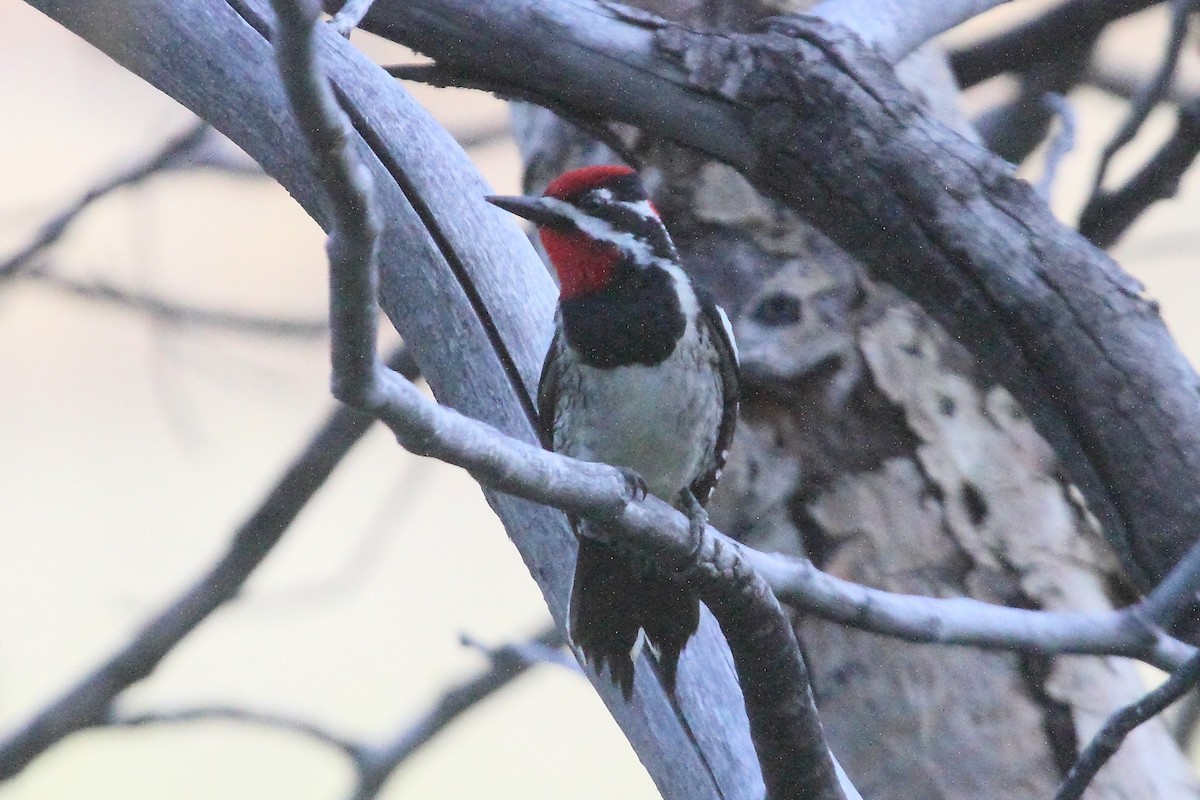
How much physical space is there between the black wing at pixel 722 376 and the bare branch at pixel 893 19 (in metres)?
0.58

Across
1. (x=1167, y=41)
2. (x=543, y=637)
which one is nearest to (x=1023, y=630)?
(x=1167, y=41)

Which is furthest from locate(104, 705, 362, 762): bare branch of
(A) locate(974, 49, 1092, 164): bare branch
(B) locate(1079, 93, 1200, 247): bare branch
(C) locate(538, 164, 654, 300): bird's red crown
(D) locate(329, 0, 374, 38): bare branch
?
(A) locate(974, 49, 1092, 164): bare branch

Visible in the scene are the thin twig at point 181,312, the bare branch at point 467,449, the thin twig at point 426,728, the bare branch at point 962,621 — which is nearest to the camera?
→ the bare branch at point 467,449

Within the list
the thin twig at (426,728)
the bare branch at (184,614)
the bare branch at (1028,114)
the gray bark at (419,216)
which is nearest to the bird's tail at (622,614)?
the gray bark at (419,216)

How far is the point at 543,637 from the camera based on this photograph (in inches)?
136

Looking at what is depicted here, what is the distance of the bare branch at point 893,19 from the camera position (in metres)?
2.26

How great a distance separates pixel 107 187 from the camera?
3141 mm

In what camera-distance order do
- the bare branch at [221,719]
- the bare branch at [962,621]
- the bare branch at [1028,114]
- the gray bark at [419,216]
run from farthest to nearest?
the bare branch at [1028,114], the bare branch at [221,719], the gray bark at [419,216], the bare branch at [962,621]

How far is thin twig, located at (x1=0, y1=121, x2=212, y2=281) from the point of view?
314 cm

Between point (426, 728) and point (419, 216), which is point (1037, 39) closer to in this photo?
point (419, 216)

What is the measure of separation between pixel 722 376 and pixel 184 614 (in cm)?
145

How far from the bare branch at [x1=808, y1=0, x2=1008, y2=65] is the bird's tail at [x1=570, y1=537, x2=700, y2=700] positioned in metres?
1.02

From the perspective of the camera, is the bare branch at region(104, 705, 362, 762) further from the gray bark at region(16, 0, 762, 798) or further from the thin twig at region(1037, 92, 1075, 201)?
the thin twig at region(1037, 92, 1075, 201)

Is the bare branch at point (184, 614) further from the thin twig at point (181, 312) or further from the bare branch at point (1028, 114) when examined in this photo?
the bare branch at point (1028, 114)
